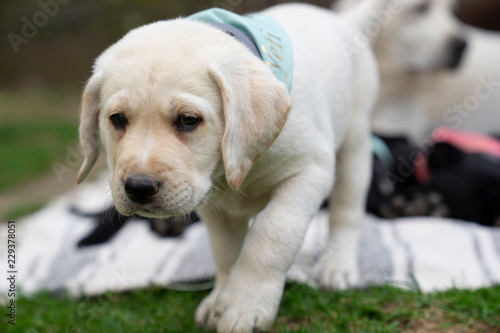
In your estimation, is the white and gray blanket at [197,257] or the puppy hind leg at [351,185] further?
the puppy hind leg at [351,185]

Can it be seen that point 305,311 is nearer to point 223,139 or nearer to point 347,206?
point 347,206

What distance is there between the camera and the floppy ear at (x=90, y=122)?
255 cm

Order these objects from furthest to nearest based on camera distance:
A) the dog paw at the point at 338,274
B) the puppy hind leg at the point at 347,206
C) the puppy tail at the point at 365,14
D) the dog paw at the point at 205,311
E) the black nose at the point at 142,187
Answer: the puppy tail at the point at 365,14 < the puppy hind leg at the point at 347,206 < the dog paw at the point at 338,274 < the dog paw at the point at 205,311 < the black nose at the point at 142,187

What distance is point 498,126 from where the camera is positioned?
694cm

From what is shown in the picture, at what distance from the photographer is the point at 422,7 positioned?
20.8 ft

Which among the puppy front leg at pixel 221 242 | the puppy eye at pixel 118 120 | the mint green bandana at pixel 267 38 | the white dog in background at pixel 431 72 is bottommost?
the white dog in background at pixel 431 72

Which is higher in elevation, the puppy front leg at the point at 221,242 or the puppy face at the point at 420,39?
the puppy front leg at the point at 221,242

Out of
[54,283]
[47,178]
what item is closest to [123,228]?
[54,283]

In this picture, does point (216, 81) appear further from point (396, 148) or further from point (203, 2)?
point (203, 2)

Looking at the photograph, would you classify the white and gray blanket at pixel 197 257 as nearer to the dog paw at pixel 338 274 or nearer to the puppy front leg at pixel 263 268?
the dog paw at pixel 338 274

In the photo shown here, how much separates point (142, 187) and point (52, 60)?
44.0 ft

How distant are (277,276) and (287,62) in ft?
3.10

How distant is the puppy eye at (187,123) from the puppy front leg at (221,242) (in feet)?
2.47

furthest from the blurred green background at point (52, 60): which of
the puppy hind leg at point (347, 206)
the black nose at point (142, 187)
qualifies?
the black nose at point (142, 187)
